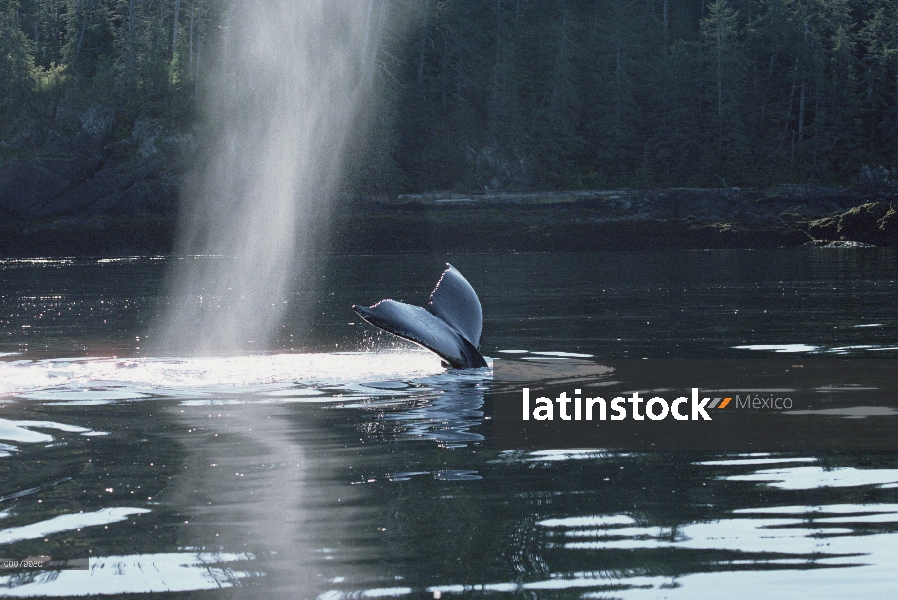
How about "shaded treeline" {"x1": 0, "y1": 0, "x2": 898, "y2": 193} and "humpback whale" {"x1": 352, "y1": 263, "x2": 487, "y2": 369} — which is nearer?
"humpback whale" {"x1": 352, "y1": 263, "x2": 487, "y2": 369}

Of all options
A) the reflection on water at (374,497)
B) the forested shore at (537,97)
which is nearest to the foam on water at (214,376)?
the reflection on water at (374,497)

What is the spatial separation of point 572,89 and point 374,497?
8098cm

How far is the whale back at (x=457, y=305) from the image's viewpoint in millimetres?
13859

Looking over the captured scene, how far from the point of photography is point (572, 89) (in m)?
86.8

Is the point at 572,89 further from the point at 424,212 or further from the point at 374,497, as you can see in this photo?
the point at 374,497

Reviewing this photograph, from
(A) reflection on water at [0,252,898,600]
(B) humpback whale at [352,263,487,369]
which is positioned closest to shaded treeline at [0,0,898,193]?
(B) humpback whale at [352,263,487,369]

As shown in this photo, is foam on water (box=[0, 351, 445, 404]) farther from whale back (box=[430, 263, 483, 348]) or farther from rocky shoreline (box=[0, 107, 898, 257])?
rocky shoreline (box=[0, 107, 898, 257])

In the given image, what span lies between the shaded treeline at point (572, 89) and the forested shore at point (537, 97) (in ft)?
0.51

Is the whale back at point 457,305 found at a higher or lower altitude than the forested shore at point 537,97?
lower

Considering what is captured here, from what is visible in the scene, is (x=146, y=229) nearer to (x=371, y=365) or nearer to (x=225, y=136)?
(x=225, y=136)

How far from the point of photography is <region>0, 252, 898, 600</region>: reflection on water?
20.7 ft

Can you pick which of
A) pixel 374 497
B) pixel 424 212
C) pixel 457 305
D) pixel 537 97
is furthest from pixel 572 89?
pixel 374 497

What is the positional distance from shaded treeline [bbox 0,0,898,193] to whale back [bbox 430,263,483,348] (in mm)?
60318

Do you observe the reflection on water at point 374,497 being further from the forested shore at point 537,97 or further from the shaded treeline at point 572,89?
the shaded treeline at point 572,89
